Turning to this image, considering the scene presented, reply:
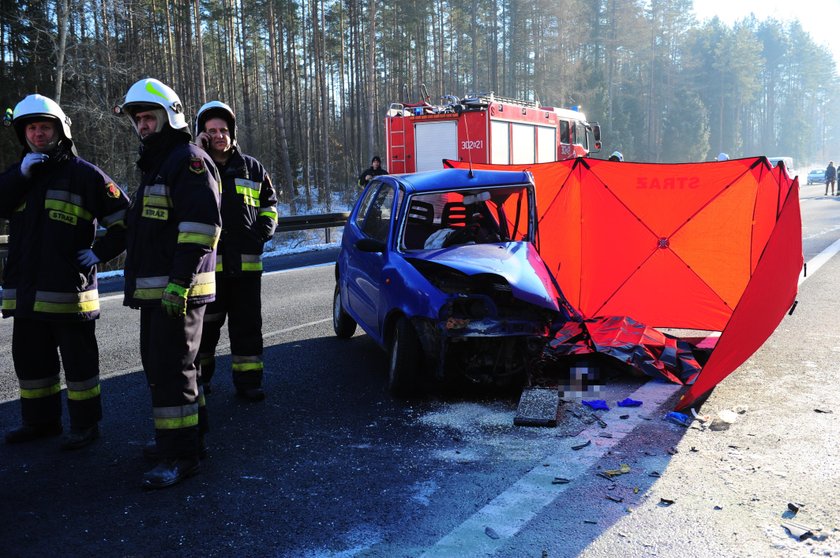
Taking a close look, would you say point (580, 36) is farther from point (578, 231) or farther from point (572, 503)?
point (572, 503)

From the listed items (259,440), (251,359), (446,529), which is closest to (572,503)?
(446,529)

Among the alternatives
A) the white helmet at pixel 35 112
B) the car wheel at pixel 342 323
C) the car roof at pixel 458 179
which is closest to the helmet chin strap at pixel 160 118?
the white helmet at pixel 35 112

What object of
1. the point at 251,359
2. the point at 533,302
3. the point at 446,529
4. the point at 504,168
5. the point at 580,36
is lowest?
the point at 446,529

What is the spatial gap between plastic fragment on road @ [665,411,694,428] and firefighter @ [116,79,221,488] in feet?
9.40

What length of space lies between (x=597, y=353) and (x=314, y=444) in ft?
7.88

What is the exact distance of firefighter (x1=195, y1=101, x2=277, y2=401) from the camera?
4.84 m

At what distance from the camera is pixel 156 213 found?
3656 mm

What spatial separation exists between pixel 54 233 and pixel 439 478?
2.58m

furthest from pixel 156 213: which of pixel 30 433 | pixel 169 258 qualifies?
pixel 30 433

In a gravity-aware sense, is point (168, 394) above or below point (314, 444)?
above

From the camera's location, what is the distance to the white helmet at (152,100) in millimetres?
3605

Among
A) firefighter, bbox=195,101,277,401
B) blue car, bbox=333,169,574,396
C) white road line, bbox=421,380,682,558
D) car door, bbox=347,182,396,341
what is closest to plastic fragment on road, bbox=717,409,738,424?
Result: white road line, bbox=421,380,682,558

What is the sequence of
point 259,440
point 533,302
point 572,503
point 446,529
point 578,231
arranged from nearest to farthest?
point 446,529 → point 572,503 → point 259,440 → point 533,302 → point 578,231

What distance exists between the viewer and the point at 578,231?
716 cm
